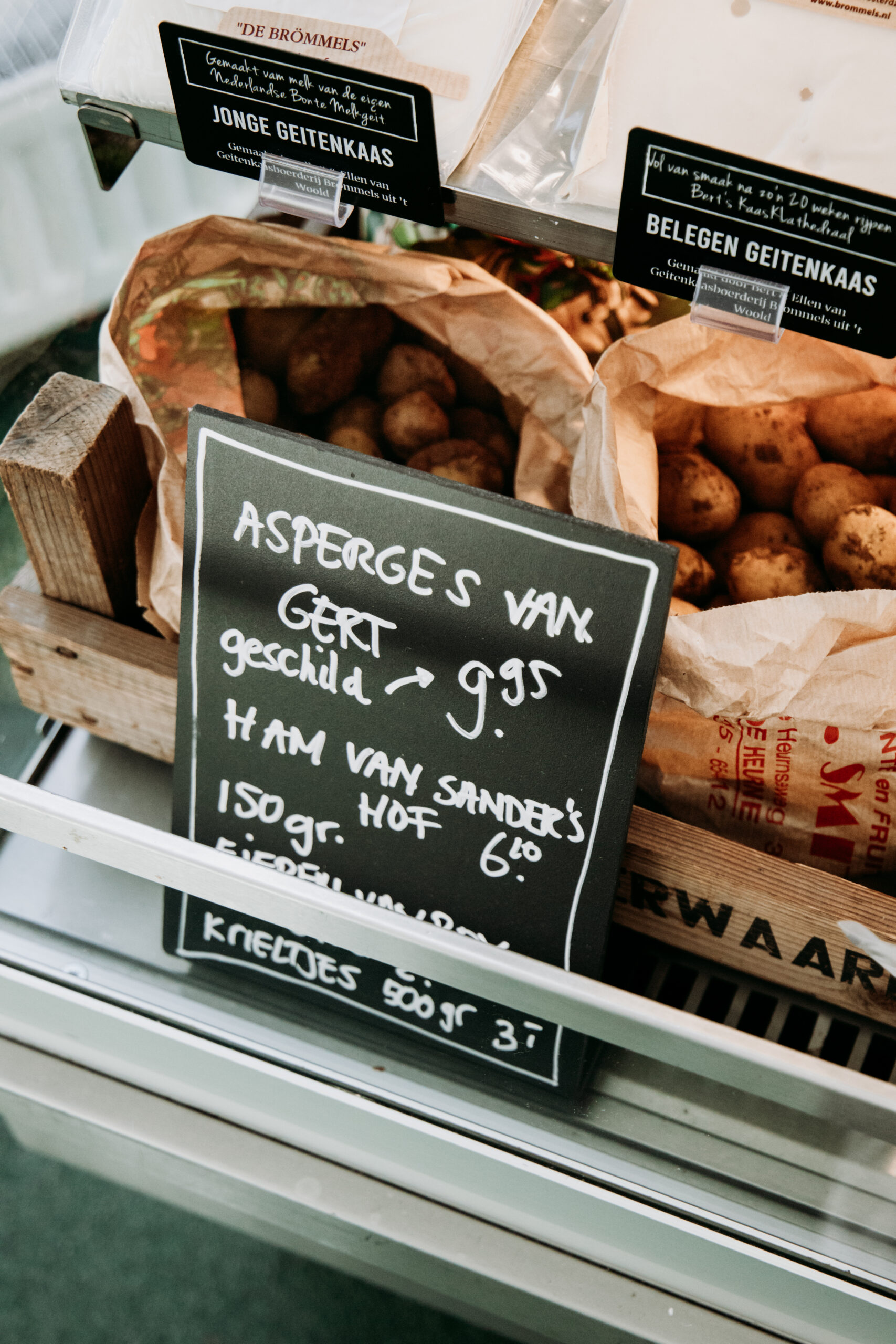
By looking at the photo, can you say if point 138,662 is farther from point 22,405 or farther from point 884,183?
point 884,183

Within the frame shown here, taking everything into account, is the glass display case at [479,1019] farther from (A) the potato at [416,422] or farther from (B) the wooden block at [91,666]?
(A) the potato at [416,422]

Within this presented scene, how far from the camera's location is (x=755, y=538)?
1.07 metres

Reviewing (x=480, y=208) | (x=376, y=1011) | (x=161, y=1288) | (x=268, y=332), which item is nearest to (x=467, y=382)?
(x=268, y=332)

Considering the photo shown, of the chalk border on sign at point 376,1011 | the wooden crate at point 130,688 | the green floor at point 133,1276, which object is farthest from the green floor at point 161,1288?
the wooden crate at point 130,688

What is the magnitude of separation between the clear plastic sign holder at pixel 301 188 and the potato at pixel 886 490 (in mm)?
582

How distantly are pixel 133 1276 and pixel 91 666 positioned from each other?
643 mm

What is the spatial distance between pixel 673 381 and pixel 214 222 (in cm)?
44

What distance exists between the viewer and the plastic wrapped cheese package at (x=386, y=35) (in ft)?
2.35

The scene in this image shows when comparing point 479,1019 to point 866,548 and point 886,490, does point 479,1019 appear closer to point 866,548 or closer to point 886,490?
point 866,548

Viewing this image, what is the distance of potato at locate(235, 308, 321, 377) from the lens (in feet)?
3.62

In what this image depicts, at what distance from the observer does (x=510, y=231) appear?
73 centimetres

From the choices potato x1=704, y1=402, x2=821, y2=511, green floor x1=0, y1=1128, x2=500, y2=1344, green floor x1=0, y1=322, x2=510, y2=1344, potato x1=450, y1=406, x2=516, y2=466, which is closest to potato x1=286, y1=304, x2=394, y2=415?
potato x1=450, y1=406, x2=516, y2=466

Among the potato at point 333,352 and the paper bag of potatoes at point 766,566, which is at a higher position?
the potato at point 333,352

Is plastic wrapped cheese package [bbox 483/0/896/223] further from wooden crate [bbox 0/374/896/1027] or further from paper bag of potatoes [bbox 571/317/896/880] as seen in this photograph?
wooden crate [bbox 0/374/896/1027]
